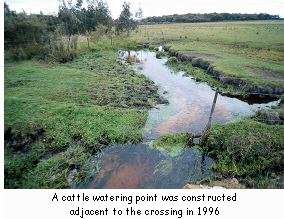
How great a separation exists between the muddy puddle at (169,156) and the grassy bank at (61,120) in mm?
581

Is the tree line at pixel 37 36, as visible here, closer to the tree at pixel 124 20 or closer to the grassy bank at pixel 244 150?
the tree at pixel 124 20

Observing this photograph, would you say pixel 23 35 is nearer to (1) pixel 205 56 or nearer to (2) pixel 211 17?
(1) pixel 205 56

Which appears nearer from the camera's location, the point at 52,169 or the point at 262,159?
the point at 52,169

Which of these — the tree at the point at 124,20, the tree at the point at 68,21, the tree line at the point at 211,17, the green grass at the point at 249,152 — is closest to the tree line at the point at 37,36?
the tree at the point at 68,21

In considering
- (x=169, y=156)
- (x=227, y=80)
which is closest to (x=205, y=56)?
(x=227, y=80)

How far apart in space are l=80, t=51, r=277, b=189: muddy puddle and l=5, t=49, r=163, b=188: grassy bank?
581 mm

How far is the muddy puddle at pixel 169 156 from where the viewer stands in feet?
29.0

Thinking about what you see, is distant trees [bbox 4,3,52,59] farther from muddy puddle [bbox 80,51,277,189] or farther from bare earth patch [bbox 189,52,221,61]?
bare earth patch [bbox 189,52,221,61]

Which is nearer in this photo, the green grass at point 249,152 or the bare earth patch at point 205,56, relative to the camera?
the green grass at point 249,152

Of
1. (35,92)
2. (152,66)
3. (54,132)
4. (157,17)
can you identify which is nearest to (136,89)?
(35,92)

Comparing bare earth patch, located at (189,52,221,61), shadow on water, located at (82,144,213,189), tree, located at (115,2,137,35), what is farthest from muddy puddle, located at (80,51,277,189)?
tree, located at (115,2,137,35)

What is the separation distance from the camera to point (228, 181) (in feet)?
27.7

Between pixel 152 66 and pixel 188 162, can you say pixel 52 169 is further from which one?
pixel 152 66
